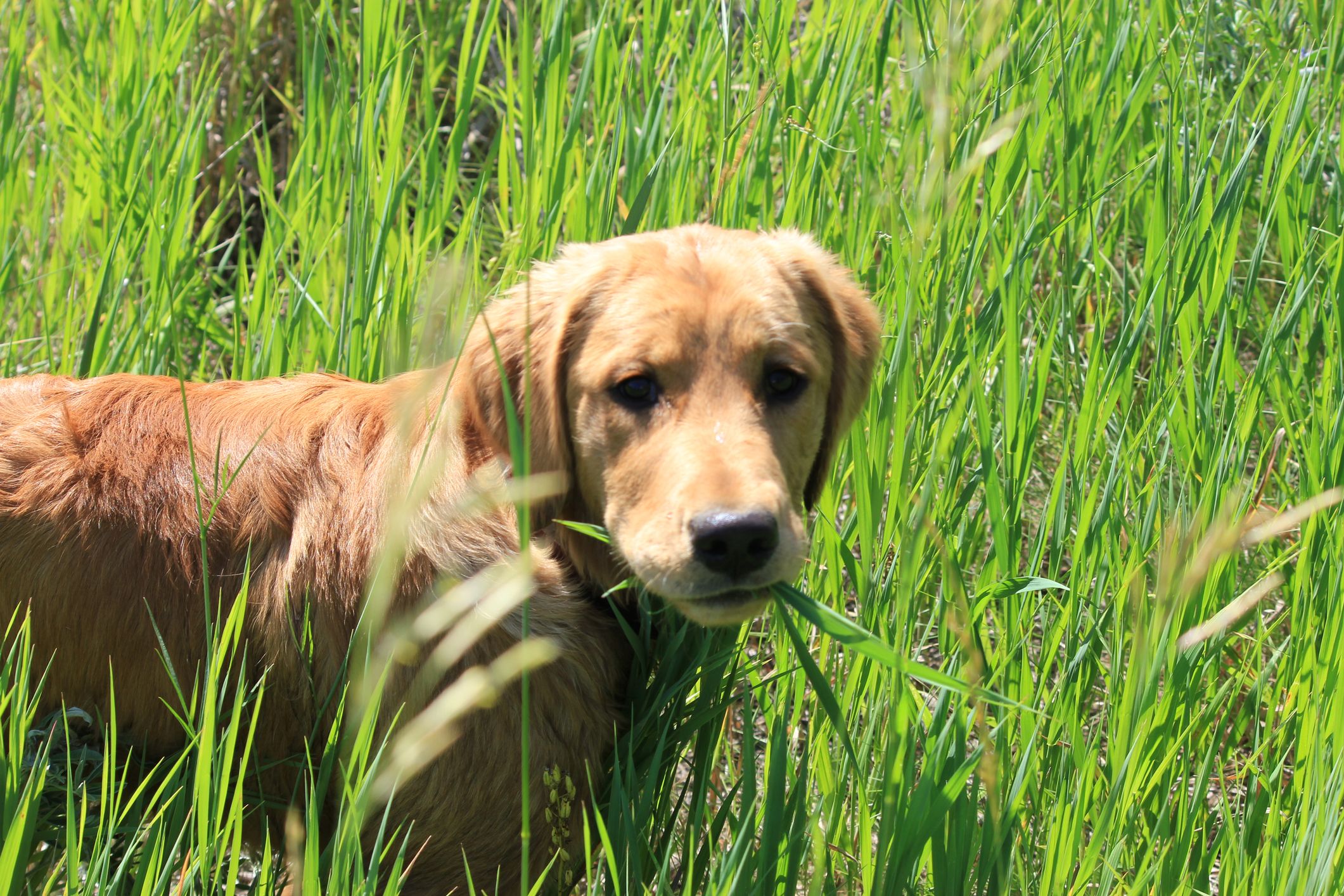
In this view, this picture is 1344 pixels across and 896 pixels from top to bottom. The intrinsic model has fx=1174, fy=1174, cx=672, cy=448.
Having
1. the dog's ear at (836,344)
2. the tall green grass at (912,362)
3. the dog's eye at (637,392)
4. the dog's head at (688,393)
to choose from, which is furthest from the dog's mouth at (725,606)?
the dog's ear at (836,344)

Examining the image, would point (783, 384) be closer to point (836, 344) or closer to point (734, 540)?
point (836, 344)

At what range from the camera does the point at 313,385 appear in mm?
2541

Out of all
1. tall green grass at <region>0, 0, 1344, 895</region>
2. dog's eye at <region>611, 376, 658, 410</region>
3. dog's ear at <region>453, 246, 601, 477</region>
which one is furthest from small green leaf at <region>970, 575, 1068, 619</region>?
dog's ear at <region>453, 246, 601, 477</region>

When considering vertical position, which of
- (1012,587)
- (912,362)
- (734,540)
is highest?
(912,362)

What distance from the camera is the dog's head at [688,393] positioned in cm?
Result: 188

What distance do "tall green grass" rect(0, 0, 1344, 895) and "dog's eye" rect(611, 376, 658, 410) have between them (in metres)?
0.33

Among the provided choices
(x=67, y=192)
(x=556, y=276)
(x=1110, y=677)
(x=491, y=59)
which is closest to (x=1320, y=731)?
(x=1110, y=677)

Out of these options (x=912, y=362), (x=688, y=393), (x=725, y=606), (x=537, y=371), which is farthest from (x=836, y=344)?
(x=725, y=606)

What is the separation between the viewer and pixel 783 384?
2.24m

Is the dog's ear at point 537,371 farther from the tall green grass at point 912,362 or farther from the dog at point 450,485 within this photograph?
the tall green grass at point 912,362

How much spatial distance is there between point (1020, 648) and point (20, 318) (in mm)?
3068

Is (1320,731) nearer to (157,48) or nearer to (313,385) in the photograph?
(313,385)

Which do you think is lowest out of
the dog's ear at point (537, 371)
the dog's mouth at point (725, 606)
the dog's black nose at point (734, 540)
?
the dog's mouth at point (725, 606)

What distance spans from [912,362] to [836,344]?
0.20m
